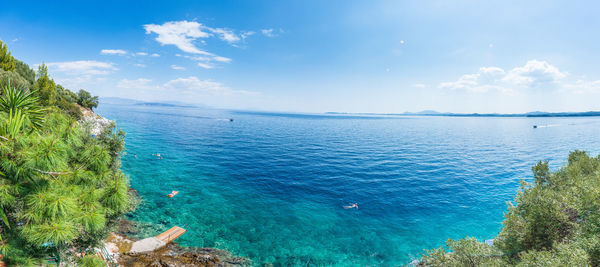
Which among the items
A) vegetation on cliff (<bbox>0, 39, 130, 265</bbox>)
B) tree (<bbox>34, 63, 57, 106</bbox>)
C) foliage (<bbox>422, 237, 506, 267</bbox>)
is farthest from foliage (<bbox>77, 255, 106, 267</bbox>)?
tree (<bbox>34, 63, 57, 106</bbox>)

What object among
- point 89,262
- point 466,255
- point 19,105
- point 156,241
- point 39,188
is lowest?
point 156,241

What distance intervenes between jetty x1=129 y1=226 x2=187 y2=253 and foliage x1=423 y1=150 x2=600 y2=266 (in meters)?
25.7

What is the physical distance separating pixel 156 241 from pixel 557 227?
35057 millimetres

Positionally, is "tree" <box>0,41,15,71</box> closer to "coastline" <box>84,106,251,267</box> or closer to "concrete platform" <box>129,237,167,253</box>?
"coastline" <box>84,106,251,267</box>

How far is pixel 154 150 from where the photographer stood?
6116cm

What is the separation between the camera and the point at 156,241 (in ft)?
72.0

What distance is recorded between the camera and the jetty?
20.7 m

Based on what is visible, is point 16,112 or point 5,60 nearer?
point 16,112

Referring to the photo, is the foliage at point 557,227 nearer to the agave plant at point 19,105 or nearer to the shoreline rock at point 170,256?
the shoreline rock at point 170,256

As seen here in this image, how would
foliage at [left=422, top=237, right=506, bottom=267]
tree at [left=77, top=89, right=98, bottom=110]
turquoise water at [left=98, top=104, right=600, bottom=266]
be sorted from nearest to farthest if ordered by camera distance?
foliage at [left=422, top=237, right=506, bottom=267], turquoise water at [left=98, top=104, right=600, bottom=266], tree at [left=77, top=89, right=98, bottom=110]

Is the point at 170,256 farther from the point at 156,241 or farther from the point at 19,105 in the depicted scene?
the point at 19,105

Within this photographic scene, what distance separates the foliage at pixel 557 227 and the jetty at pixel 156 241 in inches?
1012

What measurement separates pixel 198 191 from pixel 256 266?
21.0 metres

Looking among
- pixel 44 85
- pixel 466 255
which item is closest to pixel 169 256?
pixel 466 255
